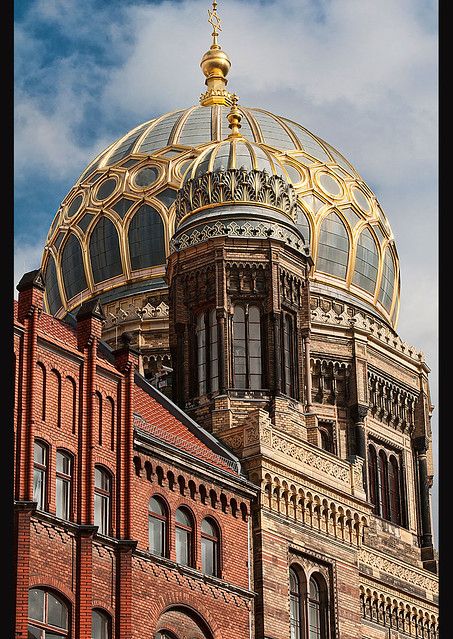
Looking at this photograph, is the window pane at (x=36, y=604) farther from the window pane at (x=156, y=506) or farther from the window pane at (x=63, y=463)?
the window pane at (x=156, y=506)

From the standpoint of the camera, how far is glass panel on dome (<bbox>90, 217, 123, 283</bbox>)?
2211 inches

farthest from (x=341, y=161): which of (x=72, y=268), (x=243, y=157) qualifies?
(x=243, y=157)

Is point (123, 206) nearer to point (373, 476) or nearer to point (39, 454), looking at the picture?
point (373, 476)

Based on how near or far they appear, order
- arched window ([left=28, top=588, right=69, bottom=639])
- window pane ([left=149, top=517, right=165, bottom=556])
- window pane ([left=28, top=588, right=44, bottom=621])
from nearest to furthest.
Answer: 1. arched window ([left=28, top=588, right=69, bottom=639])
2. window pane ([left=28, top=588, right=44, bottom=621])
3. window pane ([left=149, top=517, right=165, bottom=556])

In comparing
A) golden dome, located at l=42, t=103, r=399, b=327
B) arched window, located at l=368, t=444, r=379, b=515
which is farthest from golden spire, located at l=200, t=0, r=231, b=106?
arched window, located at l=368, t=444, r=379, b=515

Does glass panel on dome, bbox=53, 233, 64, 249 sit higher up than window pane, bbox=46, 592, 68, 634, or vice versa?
glass panel on dome, bbox=53, 233, 64, 249

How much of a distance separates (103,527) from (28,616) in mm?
3764

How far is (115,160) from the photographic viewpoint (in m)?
59.1

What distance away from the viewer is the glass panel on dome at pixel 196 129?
191 ft

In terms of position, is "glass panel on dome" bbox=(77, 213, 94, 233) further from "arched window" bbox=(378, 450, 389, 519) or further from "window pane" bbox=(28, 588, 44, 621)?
"window pane" bbox=(28, 588, 44, 621)

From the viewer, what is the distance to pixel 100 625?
26.5m

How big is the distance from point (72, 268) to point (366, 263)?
44.5 feet

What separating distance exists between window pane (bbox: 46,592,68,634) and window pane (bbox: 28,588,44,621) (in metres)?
0.21
